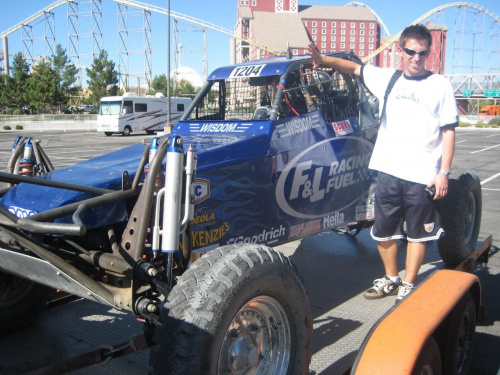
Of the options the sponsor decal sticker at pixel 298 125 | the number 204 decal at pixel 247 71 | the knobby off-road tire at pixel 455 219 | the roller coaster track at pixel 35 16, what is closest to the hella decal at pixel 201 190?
the sponsor decal sticker at pixel 298 125

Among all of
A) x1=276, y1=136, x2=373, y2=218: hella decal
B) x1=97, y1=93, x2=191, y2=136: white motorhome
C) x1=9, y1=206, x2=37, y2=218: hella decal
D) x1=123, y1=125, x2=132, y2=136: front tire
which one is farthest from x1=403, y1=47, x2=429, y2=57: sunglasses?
x1=123, y1=125, x2=132, y2=136: front tire

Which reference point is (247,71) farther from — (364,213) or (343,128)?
(364,213)

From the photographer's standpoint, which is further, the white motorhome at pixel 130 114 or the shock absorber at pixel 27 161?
the white motorhome at pixel 130 114

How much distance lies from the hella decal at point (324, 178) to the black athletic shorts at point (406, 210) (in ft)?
1.55

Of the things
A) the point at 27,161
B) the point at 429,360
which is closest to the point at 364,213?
the point at 429,360

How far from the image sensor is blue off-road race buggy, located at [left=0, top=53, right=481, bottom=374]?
7.76 feet

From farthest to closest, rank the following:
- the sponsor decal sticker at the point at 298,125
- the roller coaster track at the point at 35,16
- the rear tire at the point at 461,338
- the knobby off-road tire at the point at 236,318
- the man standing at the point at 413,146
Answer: the roller coaster track at the point at 35,16 < the sponsor decal sticker at the point at 298,125 < the man standing at the point at 413,146 < the rear tire at the point at 461,338 < the knobby off-road tire at the point at 236,318

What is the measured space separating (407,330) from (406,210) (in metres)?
1.89

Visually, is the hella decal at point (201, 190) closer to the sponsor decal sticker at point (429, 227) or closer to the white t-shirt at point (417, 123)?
the white t-shirt at point (417, 123)

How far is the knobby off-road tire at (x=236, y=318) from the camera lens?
2.17 meters

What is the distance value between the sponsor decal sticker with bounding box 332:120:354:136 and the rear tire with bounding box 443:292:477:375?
6.72 feet

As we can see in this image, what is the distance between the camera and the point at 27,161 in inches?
149

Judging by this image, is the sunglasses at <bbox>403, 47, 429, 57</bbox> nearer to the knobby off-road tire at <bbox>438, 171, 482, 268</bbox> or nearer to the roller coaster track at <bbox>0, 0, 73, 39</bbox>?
the knobby off-road tire at <bbox>438, 171, 482, 268</bbox>

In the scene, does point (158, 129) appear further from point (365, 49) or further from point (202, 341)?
point (365, 49)
